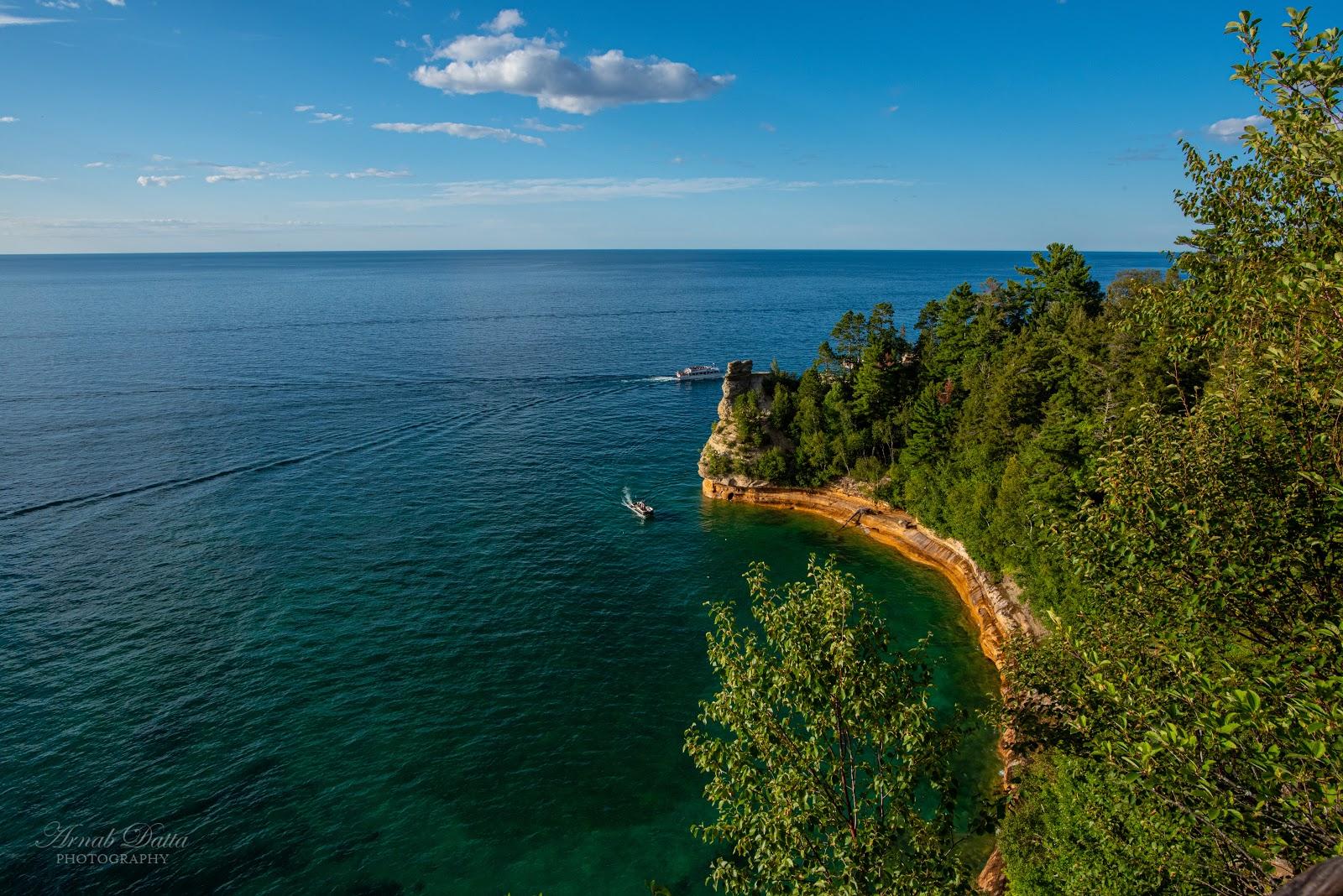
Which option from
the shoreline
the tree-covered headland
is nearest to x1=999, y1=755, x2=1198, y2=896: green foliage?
the tree-covered headland

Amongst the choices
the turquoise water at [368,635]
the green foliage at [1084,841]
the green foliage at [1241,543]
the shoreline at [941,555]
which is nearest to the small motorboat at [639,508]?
the turquoise water at [368,635]

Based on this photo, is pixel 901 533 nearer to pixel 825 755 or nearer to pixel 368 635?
pixel 368 635

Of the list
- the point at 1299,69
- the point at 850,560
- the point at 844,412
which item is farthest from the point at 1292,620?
the point at 844,412

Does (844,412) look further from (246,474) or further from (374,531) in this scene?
(246,474)

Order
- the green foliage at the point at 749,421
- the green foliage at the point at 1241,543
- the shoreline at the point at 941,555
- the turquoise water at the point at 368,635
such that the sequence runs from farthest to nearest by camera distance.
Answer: the green foliage at the point at 749,421
the shoreline at the point at 941,555
the turquoise water at the point at 368,635
the green foliage at the point at 1241,543

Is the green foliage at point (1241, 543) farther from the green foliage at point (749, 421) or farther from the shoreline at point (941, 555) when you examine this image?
the green foliage at point (749, 421)

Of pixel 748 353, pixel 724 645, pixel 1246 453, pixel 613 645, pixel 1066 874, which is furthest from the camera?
pixel 748 353
